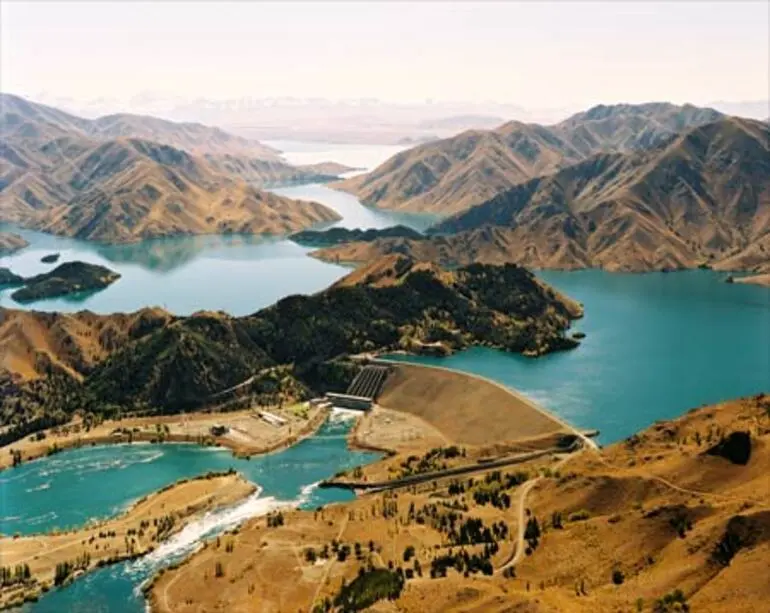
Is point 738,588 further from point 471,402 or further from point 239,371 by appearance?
point 239,371

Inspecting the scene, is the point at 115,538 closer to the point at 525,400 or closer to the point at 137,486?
the point at 137,486

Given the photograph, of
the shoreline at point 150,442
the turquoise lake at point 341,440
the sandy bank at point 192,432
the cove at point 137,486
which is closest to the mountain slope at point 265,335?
the sandy bank at point 192,432

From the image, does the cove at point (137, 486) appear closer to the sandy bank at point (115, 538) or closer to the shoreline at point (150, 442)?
the shoreline at point (150, 442)

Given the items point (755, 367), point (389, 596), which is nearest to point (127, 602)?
point (389, 596)

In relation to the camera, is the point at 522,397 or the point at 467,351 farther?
the point at 467,351

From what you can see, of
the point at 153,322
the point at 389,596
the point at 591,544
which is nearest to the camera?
the point at 389,596

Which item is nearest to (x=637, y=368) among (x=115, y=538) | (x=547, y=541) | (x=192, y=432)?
(x=192, y=432)

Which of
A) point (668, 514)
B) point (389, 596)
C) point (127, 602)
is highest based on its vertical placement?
point (668, 514)
